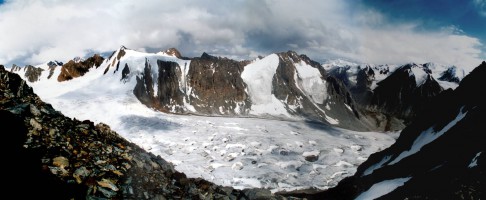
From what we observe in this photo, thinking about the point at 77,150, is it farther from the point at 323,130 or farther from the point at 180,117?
the point at 323,130

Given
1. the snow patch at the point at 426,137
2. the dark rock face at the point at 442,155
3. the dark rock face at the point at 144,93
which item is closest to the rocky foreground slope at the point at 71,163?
the dark rock face at the point at 442,155

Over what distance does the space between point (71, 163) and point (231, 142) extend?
110432mm

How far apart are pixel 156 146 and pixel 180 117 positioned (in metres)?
49.4

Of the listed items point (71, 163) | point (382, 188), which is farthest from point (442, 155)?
point (71, 163)

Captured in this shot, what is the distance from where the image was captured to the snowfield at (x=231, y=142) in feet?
316

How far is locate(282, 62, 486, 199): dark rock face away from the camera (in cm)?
2697

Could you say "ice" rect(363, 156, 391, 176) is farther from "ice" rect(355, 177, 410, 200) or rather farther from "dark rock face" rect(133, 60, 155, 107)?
"dark rock face" rect(133, 60, 155, 107)

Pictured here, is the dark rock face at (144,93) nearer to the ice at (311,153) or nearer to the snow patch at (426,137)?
the ice at (311,153)

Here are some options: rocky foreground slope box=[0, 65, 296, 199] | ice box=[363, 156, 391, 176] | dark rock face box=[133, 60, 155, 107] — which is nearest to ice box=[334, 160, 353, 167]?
ice box=[363, 156, 391, 176]

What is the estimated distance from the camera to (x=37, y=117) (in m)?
25.7

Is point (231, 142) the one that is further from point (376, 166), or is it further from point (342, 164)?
point (376, 166)

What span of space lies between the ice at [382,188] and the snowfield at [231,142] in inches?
2019

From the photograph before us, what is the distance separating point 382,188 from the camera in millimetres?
33188

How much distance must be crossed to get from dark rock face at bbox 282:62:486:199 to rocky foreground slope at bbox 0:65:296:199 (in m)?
11.2
